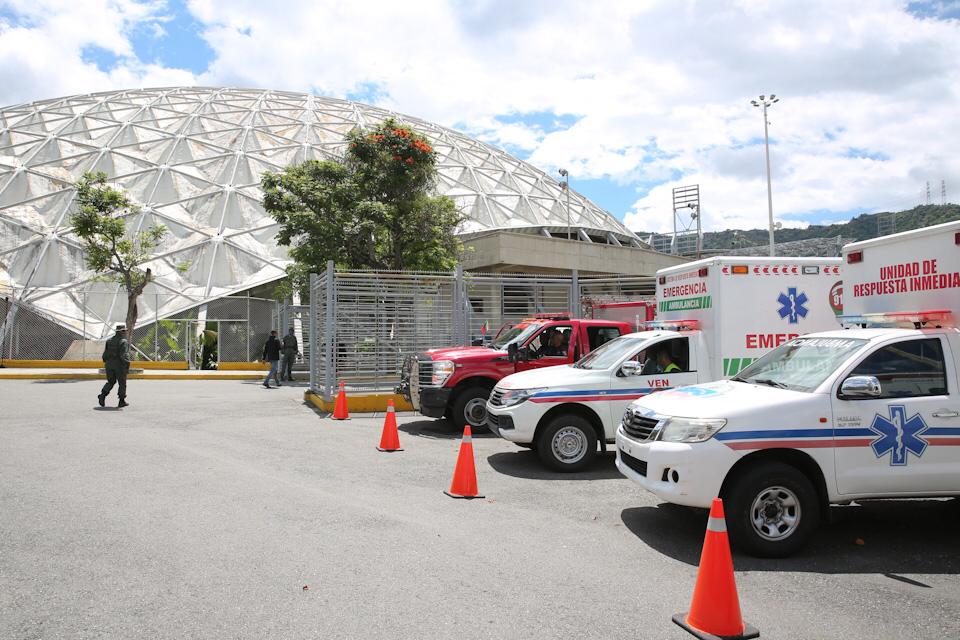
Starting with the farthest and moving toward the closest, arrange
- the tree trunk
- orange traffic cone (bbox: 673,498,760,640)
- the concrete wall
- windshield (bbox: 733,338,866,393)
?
the concrete wall, the tree trunk, windshield (bbox: 733,338,866,393), orange traffic cone (bbox: 673,498,760,640)

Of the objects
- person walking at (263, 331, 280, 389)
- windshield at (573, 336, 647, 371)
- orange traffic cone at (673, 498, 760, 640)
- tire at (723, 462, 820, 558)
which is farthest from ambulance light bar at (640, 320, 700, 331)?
person walking at (263, 331, 280, 389)

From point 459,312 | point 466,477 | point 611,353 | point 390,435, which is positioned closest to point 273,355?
point 459,312

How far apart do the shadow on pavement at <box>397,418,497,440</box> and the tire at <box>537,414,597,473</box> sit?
2969 mm

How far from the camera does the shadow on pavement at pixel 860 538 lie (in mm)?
5078

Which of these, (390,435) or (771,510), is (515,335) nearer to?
Result: (390,435)

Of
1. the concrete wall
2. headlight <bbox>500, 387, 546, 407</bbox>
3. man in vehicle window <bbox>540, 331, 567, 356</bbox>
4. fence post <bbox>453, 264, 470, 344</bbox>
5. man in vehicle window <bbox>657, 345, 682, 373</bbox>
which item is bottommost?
headlight <bbox>500, 387, 546, 407</bbox>

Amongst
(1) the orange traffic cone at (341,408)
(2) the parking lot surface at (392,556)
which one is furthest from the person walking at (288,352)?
(2) the parking lot surface at (392,556)

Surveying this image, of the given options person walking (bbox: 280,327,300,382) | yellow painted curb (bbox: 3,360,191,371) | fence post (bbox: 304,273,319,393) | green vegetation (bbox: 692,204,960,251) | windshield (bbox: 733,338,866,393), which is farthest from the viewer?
green vegetation (bbox: 692,204,960,251)

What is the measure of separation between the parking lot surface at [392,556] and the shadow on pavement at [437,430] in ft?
7.26

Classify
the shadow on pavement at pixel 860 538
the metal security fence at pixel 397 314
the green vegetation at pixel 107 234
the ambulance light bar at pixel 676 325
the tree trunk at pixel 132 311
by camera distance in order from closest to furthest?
the shadow on pavement at pixel 860 538 < the ambulance light bar at pixel 676 325 < the metal security fence at pixel 397 314 < the green vegetation at pixel 107 234 < the tree trunk at pixel 132 311

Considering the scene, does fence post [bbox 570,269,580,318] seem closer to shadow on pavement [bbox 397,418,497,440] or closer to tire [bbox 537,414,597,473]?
shadow on pavement [bbox 397,418,497,440]

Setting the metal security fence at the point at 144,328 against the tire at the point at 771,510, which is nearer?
the tire at the point at 771,510

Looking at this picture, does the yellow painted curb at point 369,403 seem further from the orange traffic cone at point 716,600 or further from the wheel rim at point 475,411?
the orange traffic cone at point 716,600

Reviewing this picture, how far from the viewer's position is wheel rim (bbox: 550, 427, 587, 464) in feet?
27.2
